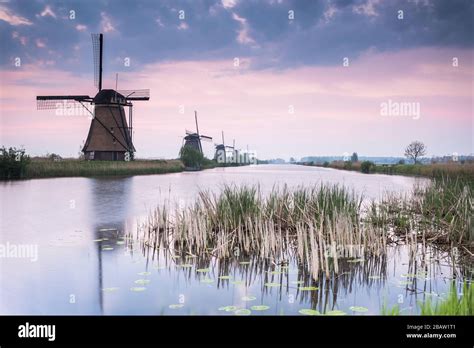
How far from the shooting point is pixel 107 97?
37.6 metres

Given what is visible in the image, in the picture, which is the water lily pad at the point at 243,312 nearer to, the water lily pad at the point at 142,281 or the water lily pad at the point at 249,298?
the water lily pad at the point at 249,298

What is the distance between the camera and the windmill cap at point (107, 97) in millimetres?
37562

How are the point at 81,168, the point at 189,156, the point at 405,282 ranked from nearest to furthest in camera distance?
1. the point at 405,282
2. the point at 81,168
3. the point at 189,156

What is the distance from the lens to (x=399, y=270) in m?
7.12

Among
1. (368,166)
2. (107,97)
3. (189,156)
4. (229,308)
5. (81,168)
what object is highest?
(107,97)

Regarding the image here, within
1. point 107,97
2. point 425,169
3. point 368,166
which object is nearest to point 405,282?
point 425,169

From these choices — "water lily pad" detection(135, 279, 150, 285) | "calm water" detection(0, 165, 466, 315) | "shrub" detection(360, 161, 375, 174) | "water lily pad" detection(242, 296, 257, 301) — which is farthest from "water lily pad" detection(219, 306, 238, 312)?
"shrub" detection(360, 161, 375, 174)

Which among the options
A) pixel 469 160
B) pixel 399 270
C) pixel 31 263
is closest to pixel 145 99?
pixel 469 160

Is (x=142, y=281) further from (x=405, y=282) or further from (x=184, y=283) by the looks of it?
(x=405, y=282)

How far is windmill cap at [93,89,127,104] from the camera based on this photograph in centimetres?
3756

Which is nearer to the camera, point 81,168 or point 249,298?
point 249,298
